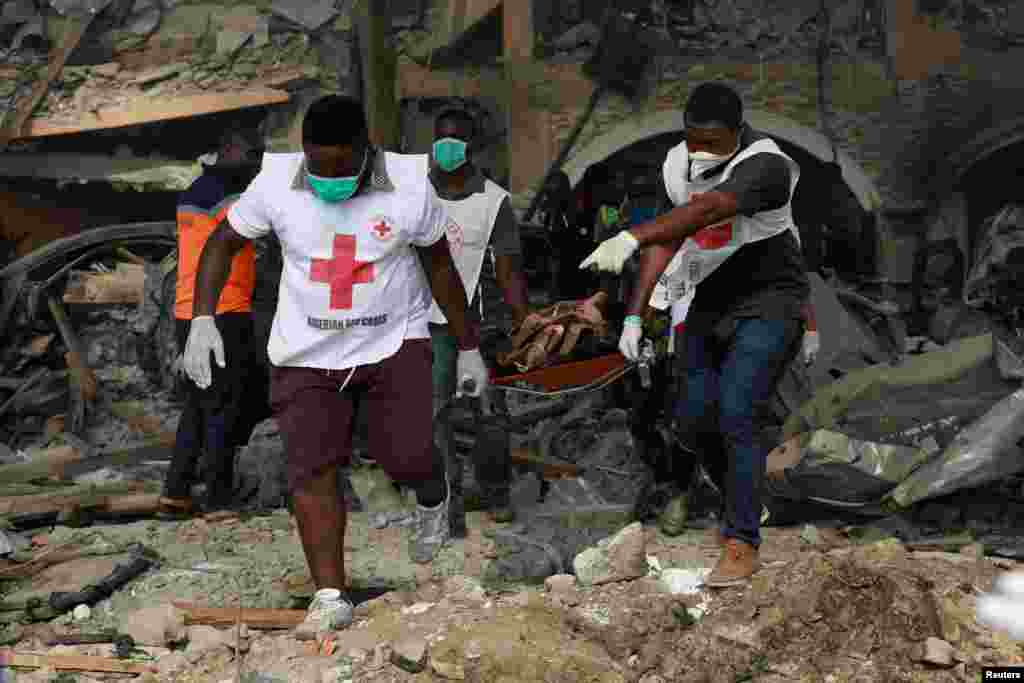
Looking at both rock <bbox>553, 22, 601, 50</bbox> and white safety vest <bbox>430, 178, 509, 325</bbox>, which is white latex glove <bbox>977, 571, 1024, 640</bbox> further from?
rock <bbox>553, 22, 601, 50</bbox>

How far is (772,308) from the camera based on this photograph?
4.68 m

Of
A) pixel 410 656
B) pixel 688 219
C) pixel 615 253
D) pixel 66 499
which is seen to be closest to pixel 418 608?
pixel 410 656

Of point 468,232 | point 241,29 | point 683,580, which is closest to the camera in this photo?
point 683,580

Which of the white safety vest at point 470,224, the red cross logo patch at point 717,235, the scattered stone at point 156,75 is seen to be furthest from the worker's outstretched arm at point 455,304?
the scattered stone at point 156,75

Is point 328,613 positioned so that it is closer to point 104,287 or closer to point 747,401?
point 747,401

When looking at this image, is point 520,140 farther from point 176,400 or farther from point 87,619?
point 87,619

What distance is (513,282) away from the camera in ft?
20.2

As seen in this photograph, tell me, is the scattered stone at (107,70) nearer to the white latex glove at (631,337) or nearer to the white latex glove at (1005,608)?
the white latex glove at (631,337)

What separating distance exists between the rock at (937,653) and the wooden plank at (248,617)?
2.05 m

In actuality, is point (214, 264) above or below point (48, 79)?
below

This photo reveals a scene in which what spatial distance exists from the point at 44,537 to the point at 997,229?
542 cm

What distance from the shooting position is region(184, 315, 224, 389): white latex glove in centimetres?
457

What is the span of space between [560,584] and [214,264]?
168cm

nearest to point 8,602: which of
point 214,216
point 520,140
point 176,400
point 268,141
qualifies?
point 214,216
